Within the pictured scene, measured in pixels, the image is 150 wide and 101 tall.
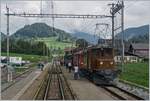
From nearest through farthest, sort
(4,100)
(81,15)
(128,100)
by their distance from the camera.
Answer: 1. (128,100)
2. (4,100)
3. (81,15)

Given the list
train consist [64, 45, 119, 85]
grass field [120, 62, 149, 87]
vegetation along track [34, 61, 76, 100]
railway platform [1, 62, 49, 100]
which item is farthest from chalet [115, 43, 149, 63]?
→ railway platform [1, 62, 49, 100]

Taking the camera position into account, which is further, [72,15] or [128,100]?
[72,15]

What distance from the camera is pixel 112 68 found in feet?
120

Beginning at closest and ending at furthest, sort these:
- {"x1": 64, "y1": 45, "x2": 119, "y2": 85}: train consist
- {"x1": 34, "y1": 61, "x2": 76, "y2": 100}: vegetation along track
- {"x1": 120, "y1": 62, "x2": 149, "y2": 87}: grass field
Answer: {"x1": 34, "y1": 61, "x2": 76, "y2": 100}: vegetation along track
{"x1": 120, "y1": 62, "x2": 149, "y2": 87}: grass field
{"x1": 64, "y1": 45, "x2": 119, "y2": 85}: train consist

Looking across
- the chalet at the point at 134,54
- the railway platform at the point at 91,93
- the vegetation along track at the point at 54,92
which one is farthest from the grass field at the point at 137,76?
the vegetation along track at the point at 54,92

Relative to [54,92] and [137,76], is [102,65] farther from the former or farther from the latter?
[54,92]

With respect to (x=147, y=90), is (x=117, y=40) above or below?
above

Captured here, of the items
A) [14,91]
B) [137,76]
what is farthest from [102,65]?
[14,91]

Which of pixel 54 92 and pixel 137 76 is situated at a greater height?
pixel 137 76

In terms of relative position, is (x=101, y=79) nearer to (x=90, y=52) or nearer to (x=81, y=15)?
(x=90, y=52)

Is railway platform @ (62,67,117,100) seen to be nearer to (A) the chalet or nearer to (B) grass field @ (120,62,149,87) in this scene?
(B) grass field @ (120,62,149,87)

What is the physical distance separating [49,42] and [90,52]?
153 meters

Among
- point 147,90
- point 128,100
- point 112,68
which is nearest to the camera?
point 128,100

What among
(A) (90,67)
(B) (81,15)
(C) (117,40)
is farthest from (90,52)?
(C) (117,40)
